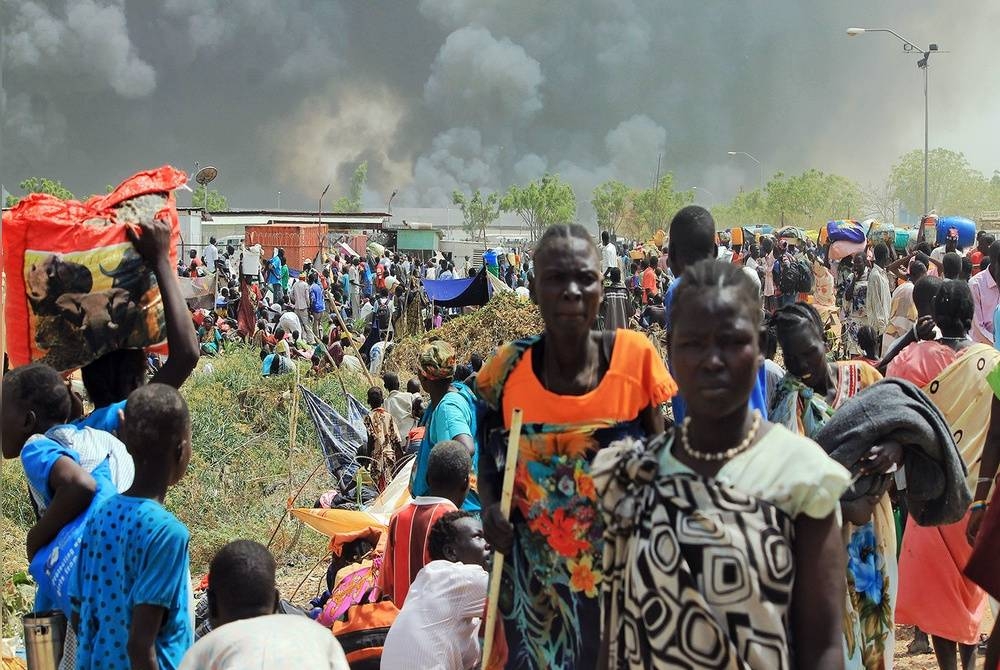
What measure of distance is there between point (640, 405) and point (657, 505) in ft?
2.65

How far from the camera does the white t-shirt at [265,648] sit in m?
2.53

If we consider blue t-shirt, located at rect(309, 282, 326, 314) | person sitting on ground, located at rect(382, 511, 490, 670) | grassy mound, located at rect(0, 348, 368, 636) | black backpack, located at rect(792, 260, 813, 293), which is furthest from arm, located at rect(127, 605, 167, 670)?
blue t-shirt, located at rect(309, 282, 326, 314)

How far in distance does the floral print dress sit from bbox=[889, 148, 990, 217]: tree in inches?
4256

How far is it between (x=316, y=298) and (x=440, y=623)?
1842 cm

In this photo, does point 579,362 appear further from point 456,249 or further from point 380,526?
point 456,249

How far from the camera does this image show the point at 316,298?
870 inches

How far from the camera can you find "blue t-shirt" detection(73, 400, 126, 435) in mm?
3812

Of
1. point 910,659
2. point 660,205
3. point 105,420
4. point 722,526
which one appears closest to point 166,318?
point 105,420

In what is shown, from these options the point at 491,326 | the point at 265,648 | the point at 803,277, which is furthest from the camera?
the point at 491,326

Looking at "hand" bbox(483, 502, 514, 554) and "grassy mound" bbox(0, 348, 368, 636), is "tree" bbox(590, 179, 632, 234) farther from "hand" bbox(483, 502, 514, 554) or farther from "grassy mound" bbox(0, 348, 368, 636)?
"hand" bbox(483, 502, 514, 554)

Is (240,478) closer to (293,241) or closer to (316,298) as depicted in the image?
(316,298)

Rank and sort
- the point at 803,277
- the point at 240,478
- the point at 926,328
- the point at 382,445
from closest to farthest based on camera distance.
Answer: the point at 926,328 → the point at 382,445 → the point at 240,478 → the point at 803,277

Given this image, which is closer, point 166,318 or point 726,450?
point 726,450

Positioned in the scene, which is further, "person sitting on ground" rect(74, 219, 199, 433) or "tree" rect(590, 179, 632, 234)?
"tree" rect(590, 179, 632, 234)
